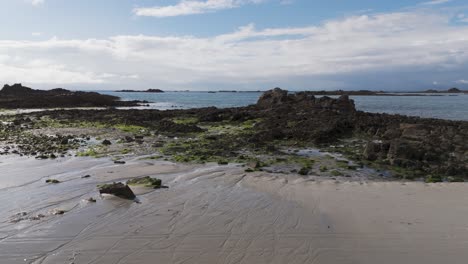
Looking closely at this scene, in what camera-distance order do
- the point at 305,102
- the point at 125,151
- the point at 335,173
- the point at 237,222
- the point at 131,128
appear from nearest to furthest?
the point at 237,222 → the point at 335,173 → the point at 125,151 → the point at 131,128 → the point at 305,102

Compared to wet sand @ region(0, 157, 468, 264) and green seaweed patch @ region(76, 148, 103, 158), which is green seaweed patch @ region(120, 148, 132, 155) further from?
wet sand @ region(0, 157, 468, 264)

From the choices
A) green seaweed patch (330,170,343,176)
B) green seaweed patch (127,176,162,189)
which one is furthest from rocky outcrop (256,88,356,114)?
green seaweed patch (127,176,162,189)

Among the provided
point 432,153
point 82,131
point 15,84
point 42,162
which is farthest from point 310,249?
point 15,84

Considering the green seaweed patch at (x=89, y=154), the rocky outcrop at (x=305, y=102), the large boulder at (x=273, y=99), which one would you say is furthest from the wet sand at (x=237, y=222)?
the large boulder at (x=273, y=99)

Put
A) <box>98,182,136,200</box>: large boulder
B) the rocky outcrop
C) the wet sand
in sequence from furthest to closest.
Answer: the rocky outcrop
<box>98,182,136,200</box>: large boulder
the wet sand

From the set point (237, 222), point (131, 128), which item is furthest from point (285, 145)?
point (131, 128)

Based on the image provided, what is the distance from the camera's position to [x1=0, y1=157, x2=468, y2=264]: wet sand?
6055mm

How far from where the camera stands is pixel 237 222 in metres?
7.59

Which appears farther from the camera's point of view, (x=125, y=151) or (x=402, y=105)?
(x=402, y=105)

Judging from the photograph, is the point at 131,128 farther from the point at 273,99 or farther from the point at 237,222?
the point at 273,99

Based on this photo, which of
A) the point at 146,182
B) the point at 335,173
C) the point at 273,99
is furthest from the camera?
the point at 273,99

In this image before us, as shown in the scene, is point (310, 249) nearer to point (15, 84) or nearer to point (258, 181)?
point (258, 181)

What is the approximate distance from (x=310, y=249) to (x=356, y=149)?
11438mm

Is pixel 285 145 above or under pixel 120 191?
under
